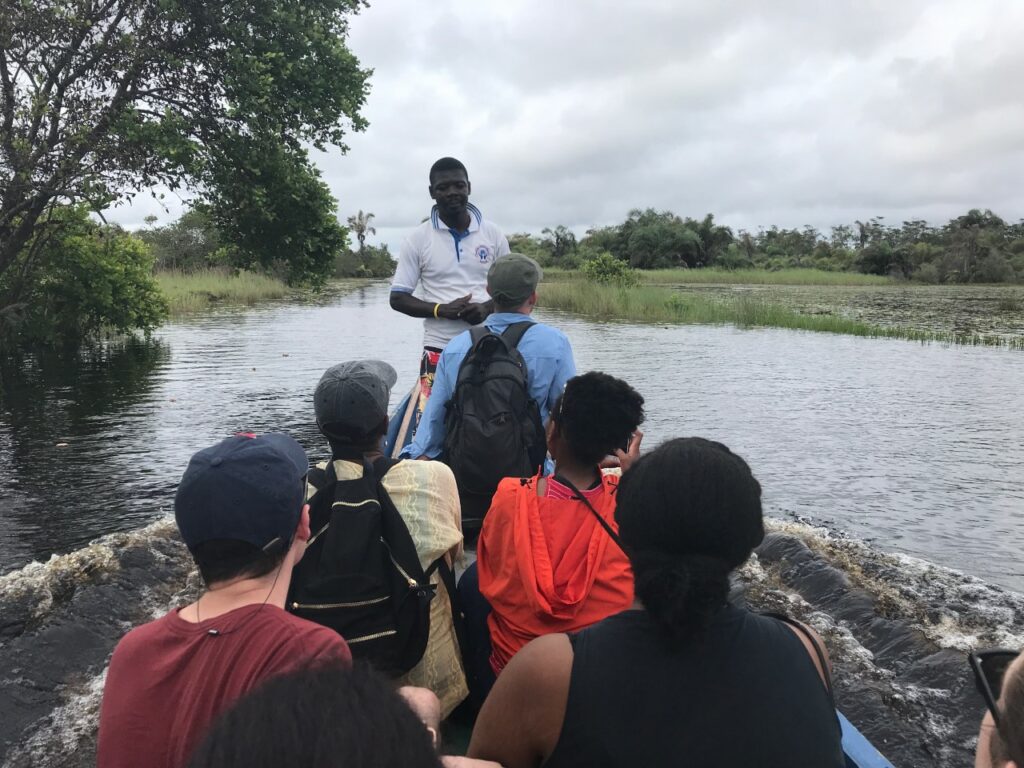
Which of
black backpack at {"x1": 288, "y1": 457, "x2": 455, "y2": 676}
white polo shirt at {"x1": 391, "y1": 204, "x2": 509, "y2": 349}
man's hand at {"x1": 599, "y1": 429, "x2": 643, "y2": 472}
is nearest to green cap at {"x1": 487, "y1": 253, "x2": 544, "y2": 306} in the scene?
white polo shirt at {"x1": 391, "y1": 204, "x2": 509, "y2": 349}

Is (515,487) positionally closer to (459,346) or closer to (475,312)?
(459,346)

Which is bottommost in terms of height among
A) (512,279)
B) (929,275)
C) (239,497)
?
(239,497)

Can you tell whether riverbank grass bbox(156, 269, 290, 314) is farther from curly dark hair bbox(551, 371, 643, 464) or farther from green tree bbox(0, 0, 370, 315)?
curly dark hair bbox(551, 371, 643, 464)

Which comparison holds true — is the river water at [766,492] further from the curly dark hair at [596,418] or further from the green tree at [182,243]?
the green tree at [182,243]

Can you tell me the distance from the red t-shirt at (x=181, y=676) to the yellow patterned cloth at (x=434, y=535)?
884mm

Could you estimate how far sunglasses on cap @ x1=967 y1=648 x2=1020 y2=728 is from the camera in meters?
1.28

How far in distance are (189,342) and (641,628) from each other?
21.1m

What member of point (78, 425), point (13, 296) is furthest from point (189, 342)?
point (78, 425)

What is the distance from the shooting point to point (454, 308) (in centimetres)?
454

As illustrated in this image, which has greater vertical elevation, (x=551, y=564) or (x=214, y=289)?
(x=551, y=564)

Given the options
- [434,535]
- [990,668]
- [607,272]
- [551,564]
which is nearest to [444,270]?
[434,535]

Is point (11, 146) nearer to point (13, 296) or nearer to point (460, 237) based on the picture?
point (13, 296)

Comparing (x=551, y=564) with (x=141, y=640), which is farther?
(x=551, y=564)

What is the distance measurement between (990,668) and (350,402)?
1.95 metres
